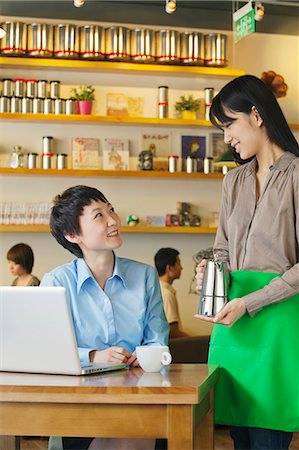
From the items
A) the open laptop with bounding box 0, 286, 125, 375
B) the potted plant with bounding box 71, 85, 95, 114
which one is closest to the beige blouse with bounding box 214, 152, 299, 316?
the open laptop with bounding box 0, 286, 125, 375

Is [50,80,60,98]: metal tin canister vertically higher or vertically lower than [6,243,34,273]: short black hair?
higher

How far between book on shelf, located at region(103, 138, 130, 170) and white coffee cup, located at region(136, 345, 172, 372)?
16.3 feet

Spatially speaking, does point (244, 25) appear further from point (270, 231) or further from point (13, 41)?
point (270, 231)

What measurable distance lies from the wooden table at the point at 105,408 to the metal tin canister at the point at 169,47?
5.39m

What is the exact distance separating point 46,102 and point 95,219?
4.40 m

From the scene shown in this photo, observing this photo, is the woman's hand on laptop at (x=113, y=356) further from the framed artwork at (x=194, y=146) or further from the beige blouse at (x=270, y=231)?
the framed artwork at (x=194, y=146)

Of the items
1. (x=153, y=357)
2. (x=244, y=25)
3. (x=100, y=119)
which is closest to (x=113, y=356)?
(x=153, y=357)

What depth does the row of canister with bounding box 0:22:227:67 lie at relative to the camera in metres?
7.09

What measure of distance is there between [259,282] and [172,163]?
4.81m

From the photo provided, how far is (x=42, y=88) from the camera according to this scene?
710 centimetres

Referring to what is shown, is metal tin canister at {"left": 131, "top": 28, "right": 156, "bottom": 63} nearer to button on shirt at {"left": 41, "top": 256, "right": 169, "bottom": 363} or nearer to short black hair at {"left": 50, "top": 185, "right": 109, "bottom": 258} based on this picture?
short black hair at {"left": 50, "top": 185, "right": 109, "bottom": 258}

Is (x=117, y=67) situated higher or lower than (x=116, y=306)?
higher

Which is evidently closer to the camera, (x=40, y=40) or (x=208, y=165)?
(x=40, y=40)

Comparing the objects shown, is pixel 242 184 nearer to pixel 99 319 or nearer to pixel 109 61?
pixel 99 319
